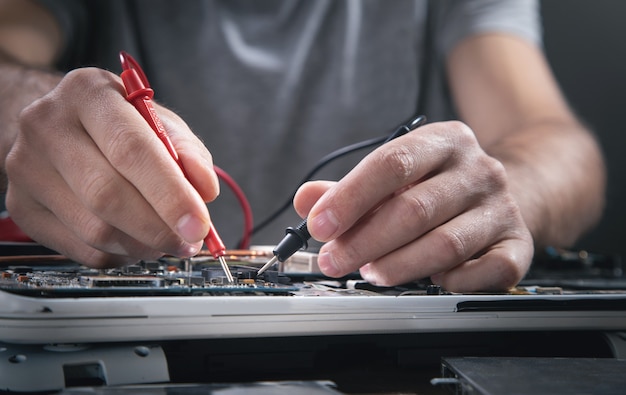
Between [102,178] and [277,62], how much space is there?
82 centimetres

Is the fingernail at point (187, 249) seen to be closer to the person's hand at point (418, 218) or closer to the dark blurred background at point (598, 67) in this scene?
the person's hand at point (418, 218)

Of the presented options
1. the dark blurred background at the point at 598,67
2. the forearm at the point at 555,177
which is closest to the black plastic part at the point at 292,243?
the forearm at the point at 555,177

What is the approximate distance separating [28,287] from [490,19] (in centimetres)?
118

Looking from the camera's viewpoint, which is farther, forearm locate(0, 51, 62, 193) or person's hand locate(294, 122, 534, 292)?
forearm locate(0, 51, 62, 193)

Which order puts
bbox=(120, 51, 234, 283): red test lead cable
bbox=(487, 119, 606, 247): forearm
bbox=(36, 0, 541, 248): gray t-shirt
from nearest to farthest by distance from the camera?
1. bbox=(120, 51, 234, 283): red test lead cable
2. bbox=(487, 119, 606, 247): forearm
3. bbox=(36, 0, 541, 248): gray t-shirt

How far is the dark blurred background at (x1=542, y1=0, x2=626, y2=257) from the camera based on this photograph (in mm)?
1543

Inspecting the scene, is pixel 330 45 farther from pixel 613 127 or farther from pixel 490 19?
pixel 613 127

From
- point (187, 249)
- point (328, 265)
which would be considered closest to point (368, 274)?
point (328, 265)

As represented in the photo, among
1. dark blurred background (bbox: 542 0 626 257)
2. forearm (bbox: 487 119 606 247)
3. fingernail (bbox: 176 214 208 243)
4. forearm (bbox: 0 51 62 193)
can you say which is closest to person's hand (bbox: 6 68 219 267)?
fingernail (bbox: 176 214 208 243)

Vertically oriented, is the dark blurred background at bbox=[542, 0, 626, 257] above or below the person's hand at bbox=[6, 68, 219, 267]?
above

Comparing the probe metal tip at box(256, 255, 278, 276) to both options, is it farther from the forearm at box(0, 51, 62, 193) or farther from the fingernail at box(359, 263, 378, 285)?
the forearm at box(0, 51, 62, 193)

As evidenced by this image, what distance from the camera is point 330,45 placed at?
1237 millimetres

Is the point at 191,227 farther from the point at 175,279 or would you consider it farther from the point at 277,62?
the point at 277,62

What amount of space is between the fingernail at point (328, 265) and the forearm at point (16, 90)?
348mm
